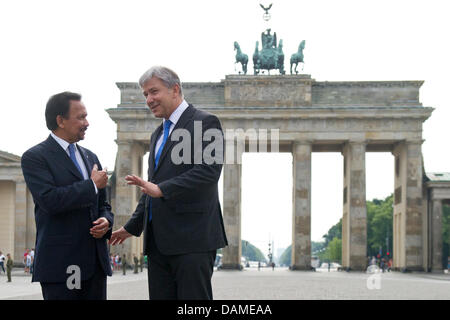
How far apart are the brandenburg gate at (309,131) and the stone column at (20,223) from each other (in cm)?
727

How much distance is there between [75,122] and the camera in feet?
23.1

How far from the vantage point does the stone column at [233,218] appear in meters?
65.7

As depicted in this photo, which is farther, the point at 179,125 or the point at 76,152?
the point at 76,152

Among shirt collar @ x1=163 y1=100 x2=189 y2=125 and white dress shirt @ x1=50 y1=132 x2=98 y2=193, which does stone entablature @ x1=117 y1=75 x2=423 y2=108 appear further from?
shirt collar @ x1=163 y1=100 x2=189 y2=125

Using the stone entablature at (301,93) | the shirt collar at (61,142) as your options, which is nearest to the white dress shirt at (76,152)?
the shirt collar at (61,142)

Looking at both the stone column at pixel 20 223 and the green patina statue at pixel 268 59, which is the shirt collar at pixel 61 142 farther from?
the green patina statue at pixel 268 59

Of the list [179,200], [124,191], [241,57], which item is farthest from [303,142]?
[179,200]

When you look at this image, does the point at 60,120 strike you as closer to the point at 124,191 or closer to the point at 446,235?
the point at 124,191

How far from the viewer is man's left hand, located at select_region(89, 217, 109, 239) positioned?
677cm

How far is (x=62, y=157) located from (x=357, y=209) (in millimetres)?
59590

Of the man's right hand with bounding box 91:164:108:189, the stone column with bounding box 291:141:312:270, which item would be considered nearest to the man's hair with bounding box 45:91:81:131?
the man's right hand with bounding box 91:164:108:189

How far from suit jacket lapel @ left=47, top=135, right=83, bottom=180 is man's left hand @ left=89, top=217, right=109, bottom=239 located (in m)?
0.46
